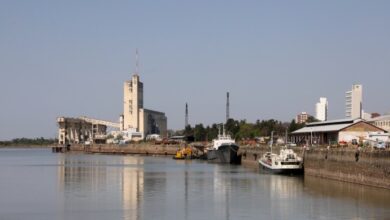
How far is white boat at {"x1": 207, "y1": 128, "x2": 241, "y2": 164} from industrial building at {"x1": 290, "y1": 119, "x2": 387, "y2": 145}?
13.5 meters

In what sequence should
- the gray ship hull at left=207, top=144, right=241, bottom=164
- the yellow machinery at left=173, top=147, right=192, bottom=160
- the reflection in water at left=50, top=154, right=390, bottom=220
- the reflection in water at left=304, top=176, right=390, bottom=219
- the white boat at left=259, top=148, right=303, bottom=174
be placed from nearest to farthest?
the reflection in water at left=50, top=154, right=390, bottom=220 < the reflection in water at left=304, top=176, right=390, bottom=219 < the white boat at left=259, top=148, right=303, bottom=174 < the gray ship hull at left=207, top=144, right=241, bottom=164 < the yellow machinery at left=173, top=147, right=192, bottom=160

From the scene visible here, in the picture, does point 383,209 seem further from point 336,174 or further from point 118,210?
point 336,174

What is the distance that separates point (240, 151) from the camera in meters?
123

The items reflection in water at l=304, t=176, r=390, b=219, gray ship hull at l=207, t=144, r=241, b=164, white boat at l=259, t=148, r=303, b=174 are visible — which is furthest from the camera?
gray ship hull at l=207, t=144, r=241, b=164

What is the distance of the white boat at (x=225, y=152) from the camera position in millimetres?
120625

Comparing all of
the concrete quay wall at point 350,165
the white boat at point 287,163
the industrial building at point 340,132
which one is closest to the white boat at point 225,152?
the industrial building at point 340,132

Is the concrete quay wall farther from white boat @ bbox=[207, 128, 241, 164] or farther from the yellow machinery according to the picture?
the yellow machinery

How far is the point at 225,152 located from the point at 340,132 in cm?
3236

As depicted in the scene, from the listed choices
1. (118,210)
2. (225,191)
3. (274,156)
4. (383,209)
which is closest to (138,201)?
(118,210)

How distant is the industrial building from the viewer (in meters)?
92.1

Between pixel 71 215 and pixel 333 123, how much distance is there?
225ft

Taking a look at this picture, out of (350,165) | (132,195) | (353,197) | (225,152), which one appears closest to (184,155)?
(225,152)

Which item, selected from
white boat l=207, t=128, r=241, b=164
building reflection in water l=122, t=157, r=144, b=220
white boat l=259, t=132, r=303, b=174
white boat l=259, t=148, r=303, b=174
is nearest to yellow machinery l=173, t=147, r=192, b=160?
white boat l=207, t=128, r=241, b=164

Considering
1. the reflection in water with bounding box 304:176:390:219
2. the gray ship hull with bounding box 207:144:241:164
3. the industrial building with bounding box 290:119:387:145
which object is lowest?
the reflection in water with bounding box 304:176:390:219
